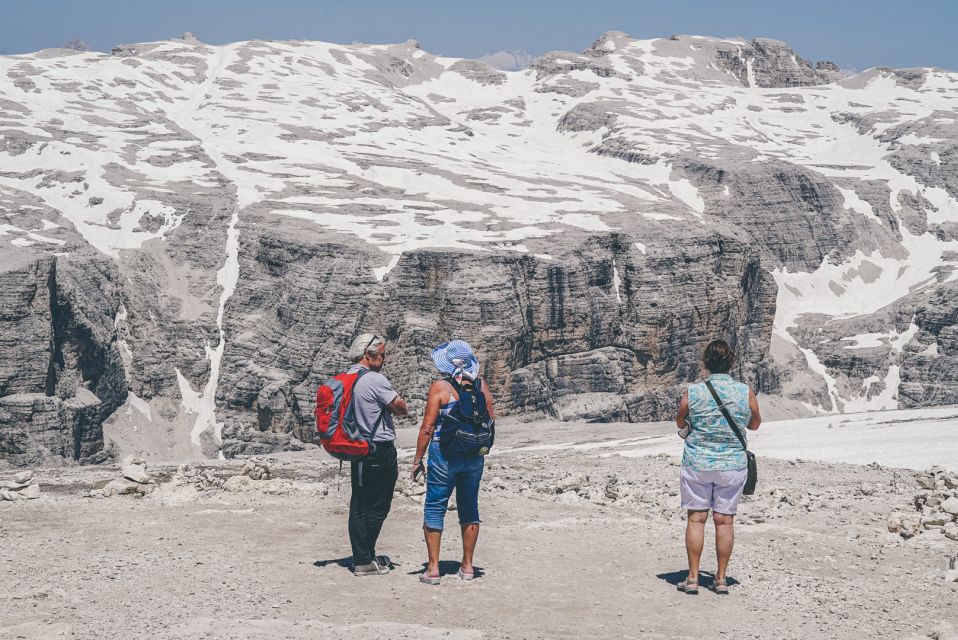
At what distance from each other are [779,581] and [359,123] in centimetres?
9966

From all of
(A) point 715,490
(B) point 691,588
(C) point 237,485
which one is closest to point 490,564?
(B) point 691,588

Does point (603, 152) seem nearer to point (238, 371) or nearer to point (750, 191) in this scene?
point (750, 191)

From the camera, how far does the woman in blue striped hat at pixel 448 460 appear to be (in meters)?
9.95

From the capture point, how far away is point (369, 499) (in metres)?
10.6

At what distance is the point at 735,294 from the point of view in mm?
72500

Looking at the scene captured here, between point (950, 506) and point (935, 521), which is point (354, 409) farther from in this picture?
point (950, 506)

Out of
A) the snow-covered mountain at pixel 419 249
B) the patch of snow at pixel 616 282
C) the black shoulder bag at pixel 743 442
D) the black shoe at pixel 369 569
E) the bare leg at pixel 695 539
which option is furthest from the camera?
the patch of snow at pixel 616 282

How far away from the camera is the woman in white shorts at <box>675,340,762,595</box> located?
10.0 metres

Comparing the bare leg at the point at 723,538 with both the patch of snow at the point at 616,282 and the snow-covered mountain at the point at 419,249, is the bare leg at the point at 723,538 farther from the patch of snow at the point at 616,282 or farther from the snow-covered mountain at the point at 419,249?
the patch of snow at the point at 616,282

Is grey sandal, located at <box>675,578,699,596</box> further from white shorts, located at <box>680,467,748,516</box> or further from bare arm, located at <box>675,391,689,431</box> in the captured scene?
bare arm, located at <box>675,391,689,431</box>

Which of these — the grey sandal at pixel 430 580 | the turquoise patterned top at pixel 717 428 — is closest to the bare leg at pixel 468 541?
the grey sandal at pixel 430 580

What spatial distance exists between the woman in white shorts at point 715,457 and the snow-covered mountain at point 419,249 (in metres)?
43.5

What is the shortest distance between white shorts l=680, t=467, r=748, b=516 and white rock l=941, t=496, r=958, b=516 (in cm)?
494

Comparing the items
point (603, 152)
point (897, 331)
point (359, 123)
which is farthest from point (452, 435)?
point (603, 152)
